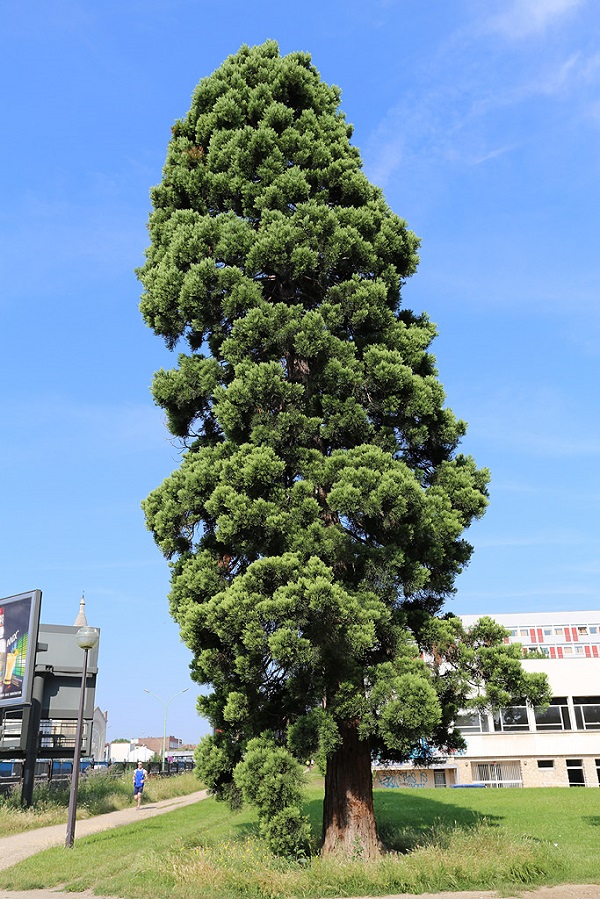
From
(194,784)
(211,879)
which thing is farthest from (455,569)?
(194,784)

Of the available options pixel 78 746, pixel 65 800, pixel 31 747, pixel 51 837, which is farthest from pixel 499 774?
pixel 78 746

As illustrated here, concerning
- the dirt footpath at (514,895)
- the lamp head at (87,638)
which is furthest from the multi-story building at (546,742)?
the dirt footpath at (514,895)

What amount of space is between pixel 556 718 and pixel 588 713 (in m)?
1.44

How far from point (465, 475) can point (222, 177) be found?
7419mm

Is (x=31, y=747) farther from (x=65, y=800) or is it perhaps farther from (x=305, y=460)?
(x=305, y=460)

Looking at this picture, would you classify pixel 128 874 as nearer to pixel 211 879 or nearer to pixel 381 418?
pixel 211 879

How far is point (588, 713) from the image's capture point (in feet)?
109

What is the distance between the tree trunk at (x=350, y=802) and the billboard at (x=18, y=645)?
479 inches

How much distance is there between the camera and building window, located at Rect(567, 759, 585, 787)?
3275 cm

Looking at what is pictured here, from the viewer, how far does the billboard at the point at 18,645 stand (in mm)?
20719

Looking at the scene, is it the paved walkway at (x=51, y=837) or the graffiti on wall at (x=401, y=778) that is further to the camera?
the graffiti on wall at (x=401, y=778)

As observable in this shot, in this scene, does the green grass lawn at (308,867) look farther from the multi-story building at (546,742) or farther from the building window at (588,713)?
the building window at (588,713)

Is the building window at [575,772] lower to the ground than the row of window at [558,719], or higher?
lower

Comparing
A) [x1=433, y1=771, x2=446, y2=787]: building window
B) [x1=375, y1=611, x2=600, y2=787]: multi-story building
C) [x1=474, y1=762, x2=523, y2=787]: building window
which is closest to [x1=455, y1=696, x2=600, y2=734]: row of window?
[x1=375, y1=611, x2=600, y2=787]: multi-story building
